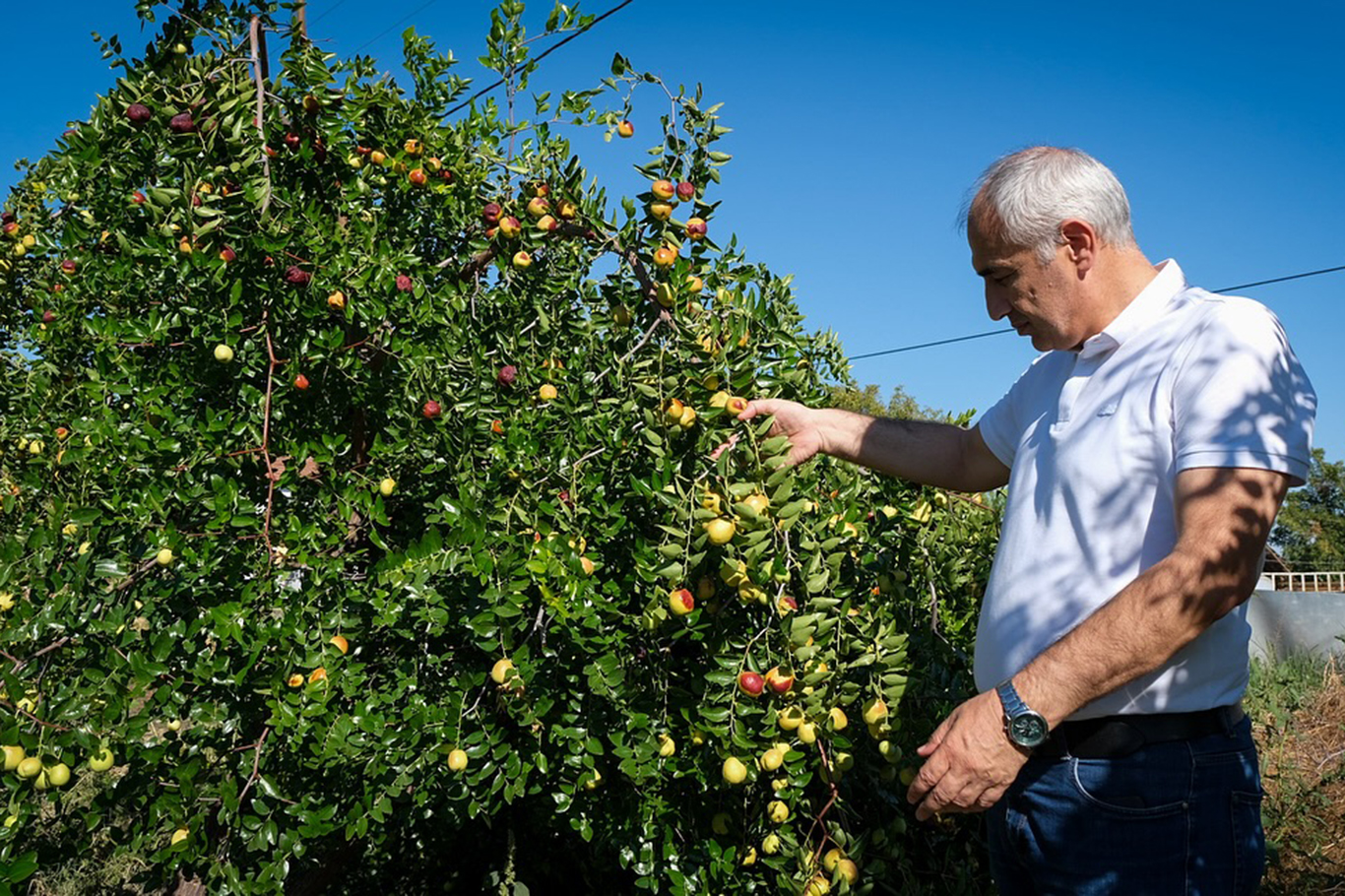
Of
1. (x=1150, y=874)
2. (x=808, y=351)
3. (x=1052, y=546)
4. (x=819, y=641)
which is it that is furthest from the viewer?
(x=808, y=351)

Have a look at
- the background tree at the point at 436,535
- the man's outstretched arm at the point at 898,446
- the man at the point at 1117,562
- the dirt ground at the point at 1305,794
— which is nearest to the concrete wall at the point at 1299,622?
the dirt ground at the point at 1305,794

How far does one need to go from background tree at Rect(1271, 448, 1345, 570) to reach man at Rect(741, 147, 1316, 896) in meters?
39.7

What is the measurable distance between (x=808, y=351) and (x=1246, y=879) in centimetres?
155

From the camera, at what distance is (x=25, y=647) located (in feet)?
6.81

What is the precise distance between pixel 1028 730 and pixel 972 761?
0.10 metres

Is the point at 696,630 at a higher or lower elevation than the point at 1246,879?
higher

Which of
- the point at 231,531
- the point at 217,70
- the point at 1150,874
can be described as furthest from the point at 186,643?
the point at 1150,874

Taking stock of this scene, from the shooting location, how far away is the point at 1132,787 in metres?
1.54

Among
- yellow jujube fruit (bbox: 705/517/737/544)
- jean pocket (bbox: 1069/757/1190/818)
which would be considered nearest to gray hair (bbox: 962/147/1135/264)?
yellow jujube fruit (bbox: 705/517/737/544)

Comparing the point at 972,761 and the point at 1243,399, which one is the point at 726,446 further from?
the point at 1243,399

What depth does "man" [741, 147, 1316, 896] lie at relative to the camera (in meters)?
1.43

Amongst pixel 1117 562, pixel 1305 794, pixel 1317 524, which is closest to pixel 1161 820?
pixel 1117 562

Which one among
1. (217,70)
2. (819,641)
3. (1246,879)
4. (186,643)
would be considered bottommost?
(1246,879)

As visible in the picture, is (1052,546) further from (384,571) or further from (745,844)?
(384,571)
